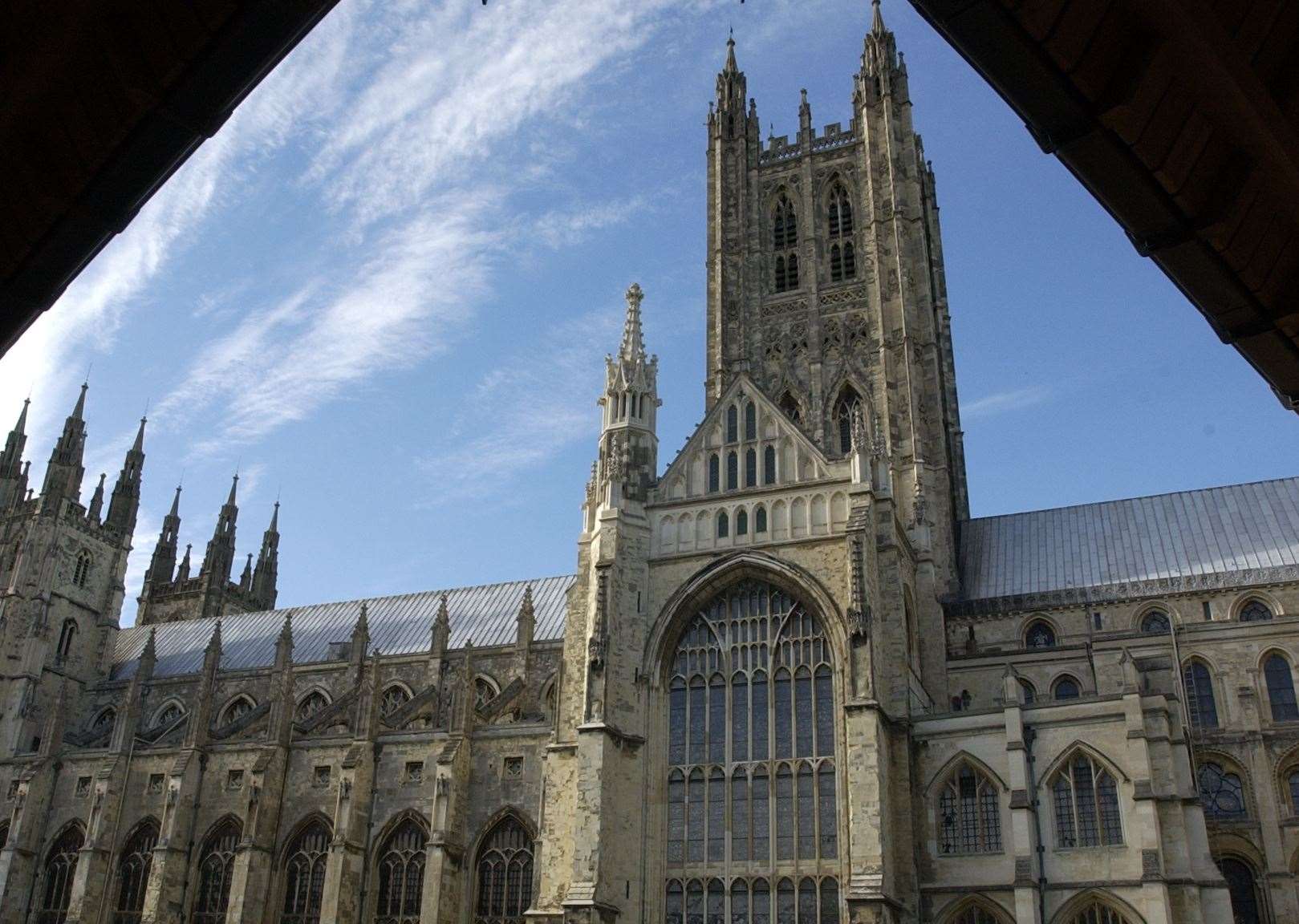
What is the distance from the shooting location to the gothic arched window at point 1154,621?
35688mm

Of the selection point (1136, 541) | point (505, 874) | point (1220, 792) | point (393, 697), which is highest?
point (1136, 541)

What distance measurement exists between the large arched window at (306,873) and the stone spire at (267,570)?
3198 centimetres

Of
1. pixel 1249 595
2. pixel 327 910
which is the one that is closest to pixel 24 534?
pixel 327 910

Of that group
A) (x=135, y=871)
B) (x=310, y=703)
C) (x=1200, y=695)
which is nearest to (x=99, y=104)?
(x=1200, y=695)

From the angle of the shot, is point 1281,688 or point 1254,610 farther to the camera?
point 1254,610

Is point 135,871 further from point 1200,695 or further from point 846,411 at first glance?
point 1200,695

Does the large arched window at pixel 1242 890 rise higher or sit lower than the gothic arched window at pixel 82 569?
lower

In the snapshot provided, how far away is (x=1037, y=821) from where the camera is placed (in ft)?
87.5

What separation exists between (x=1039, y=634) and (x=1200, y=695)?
5.44 meters

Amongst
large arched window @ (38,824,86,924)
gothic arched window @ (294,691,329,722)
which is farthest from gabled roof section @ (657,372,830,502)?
large arched window @ (38,824,86,924)

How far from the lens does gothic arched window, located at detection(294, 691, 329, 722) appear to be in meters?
47.2

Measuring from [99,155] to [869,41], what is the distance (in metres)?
49.1

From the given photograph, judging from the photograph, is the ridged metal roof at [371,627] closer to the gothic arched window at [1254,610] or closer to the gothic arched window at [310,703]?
the gothic arched window at [310,703]

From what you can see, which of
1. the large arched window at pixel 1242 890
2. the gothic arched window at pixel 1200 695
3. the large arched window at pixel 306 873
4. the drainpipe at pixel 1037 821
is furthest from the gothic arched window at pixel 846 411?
the large arched window at pixel 306 873
